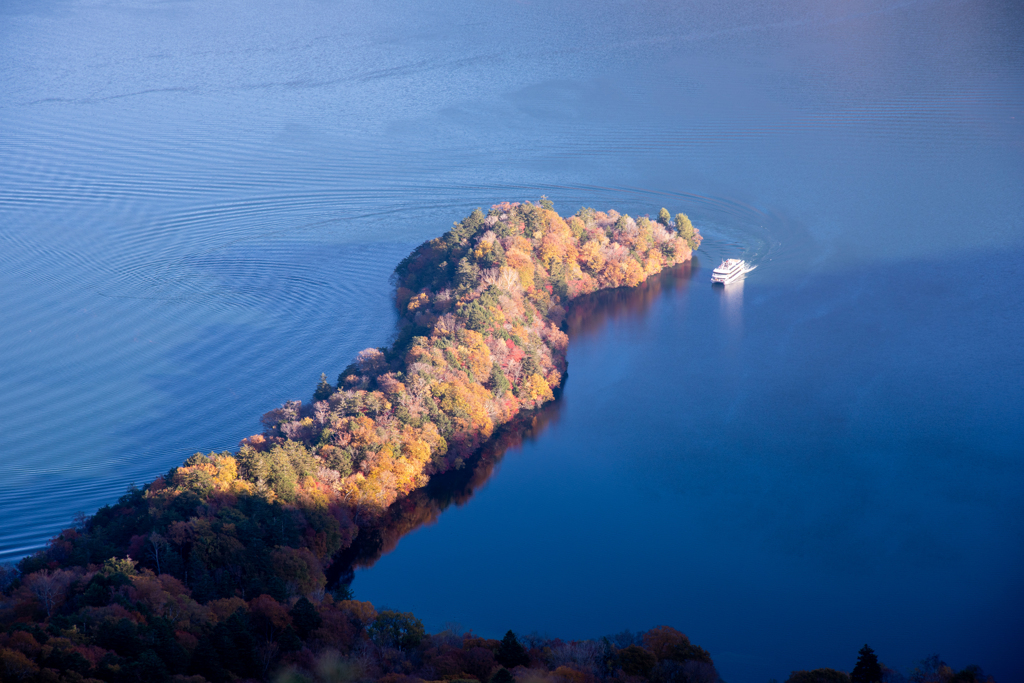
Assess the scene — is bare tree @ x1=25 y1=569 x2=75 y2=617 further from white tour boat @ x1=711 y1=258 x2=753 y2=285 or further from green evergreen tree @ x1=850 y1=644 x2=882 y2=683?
white tour boat @ x1=711 y1=258 x2=753 y2=285

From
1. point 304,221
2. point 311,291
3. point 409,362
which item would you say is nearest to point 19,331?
point 311,291

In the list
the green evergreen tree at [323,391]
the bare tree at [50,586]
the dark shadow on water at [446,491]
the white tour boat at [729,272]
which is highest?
the white tour boat at [729,272]

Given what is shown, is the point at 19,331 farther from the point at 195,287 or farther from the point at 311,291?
the point at 311,291

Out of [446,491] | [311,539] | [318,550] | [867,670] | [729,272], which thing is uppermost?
[729,272]

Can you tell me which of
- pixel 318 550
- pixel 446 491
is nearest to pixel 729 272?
pixel 446 491

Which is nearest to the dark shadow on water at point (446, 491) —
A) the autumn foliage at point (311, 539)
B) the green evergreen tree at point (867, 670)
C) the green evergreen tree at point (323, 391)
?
the autumn foliage at point (311, 539)

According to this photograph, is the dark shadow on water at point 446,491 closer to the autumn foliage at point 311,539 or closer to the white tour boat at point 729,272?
the autumn foliage at point 311,539

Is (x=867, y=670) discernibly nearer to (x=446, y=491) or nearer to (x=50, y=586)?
(x=446, y=491)
